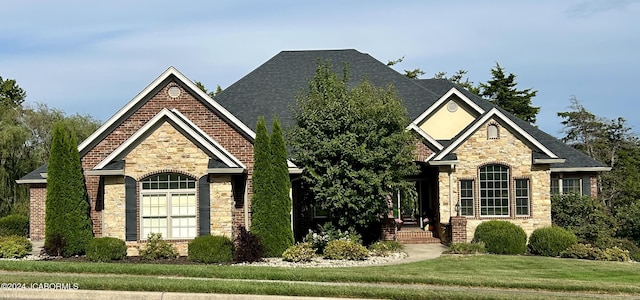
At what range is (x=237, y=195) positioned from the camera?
70.3 ft

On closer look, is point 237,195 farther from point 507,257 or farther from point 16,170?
point 16,170

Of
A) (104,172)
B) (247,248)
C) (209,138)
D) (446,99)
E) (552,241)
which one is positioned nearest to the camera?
(247,248)

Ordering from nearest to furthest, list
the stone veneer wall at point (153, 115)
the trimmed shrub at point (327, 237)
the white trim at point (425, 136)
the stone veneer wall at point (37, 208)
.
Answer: the trimmed shrub at point (327, 237) → the stone veneer wall at point (153, 115) → the white trim at point (425, 136) → the stone veneer wall at point (37, 208)

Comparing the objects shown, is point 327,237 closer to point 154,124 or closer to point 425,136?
point 154,124

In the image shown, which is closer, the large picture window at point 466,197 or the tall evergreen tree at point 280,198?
the tall evergreen tree at point 280,198

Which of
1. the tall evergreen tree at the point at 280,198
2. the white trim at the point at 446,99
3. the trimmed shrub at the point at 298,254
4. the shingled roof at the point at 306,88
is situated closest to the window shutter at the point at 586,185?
the shingled roof at the point at 306,88

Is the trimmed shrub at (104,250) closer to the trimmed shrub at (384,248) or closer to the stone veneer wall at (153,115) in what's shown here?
the stone veneer wall at (153,115)

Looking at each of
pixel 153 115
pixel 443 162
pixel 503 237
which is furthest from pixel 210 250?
pixel 503 237

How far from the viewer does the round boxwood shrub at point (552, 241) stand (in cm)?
2148

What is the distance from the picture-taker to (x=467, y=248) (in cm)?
2108

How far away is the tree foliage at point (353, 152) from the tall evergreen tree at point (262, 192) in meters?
1.50

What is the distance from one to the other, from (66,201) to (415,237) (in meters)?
11.9

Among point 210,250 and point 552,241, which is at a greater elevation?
point 210,250

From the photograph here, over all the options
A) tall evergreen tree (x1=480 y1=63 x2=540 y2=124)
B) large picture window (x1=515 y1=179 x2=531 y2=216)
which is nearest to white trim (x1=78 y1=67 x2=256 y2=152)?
large picture window (x1=515 y1=179 x2=531 y2=216)
